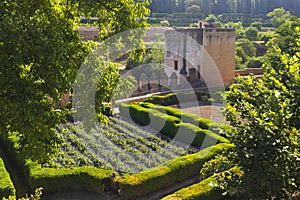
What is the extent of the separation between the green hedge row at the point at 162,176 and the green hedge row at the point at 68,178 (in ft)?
1.27

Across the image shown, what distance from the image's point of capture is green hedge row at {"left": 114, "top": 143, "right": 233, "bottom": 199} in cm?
835

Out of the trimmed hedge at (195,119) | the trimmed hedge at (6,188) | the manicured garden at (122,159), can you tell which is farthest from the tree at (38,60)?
the trimmed hedge at (195,119)

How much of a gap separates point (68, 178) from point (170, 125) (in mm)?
5133

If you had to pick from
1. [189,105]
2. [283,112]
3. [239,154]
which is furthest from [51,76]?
[189,105]

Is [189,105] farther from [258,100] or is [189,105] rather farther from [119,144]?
[258,100]

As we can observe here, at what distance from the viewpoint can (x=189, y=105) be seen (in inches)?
728

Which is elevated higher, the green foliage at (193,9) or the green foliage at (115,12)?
the green foliage at (193,9)

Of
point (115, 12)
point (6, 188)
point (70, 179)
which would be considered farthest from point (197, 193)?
point (115, 12)

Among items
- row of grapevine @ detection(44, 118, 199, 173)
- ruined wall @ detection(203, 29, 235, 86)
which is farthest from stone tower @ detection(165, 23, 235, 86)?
row of grapevine @ detection(44, 118, 199, 173)

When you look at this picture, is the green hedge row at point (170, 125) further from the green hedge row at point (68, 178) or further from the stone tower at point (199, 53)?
the stone tower at point (199, 53)

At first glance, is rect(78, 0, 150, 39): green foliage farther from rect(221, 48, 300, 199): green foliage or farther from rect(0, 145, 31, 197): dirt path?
rect(0, 145, 31, 197): dirt path

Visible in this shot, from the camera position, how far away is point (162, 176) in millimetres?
8914

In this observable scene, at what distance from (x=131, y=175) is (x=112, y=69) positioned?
3.86m

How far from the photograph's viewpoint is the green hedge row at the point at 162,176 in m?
8.35
